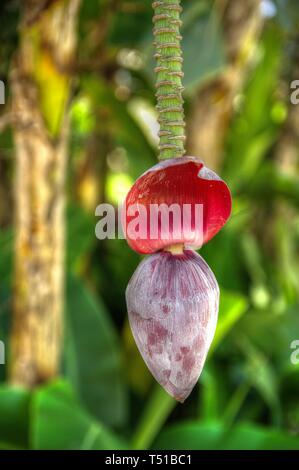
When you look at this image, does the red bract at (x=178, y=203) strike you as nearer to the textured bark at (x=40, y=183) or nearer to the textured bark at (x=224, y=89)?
the textured bark at (x=40, y=183)

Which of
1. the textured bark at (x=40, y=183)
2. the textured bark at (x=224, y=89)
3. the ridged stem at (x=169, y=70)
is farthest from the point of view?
the textured bark at (x=224, y=89)

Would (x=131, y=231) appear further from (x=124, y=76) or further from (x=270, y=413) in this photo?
(x=124, y=76)

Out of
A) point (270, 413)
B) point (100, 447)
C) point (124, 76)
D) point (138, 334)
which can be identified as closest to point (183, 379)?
point (138, 334)

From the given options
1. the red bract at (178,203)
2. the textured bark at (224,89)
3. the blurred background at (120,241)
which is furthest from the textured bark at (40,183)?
the red bract at (178,203)

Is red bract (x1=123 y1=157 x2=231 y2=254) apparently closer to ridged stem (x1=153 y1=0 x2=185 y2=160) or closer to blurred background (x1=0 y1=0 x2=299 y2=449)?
ridged stem (x1=153 y1=0 x2=185 y2=160)

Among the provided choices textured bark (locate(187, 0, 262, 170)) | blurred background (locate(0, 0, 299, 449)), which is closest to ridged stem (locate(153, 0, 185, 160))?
blurred background (locate(0, 0, 299, 449))

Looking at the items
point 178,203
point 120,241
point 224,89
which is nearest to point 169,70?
point 178,203
